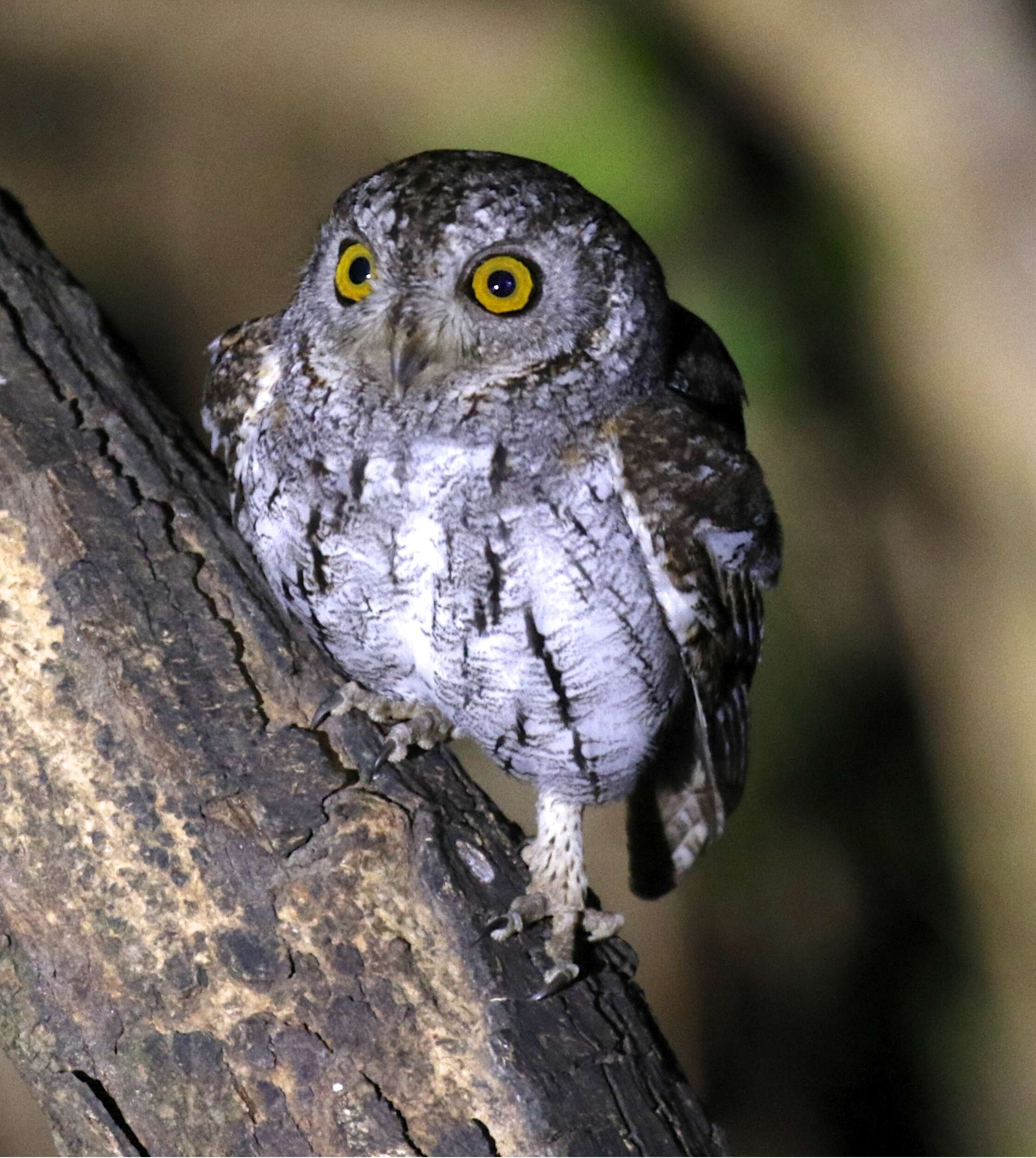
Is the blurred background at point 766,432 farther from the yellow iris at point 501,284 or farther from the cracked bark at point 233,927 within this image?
the cracked bark at point 233,927

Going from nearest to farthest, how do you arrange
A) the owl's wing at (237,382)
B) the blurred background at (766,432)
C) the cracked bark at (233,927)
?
1. the cracked bark at (233,927)
2. the owl's wing at (237,382)
3. the blurred background at (766,432)

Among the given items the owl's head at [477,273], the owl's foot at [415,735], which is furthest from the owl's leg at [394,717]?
the owl's head at [477,273]

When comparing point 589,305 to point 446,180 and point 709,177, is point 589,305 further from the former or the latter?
point 709,177

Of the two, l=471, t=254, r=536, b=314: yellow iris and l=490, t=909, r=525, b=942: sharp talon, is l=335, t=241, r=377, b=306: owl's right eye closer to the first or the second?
l=471, t=254, r=536, b=314: yellow iris

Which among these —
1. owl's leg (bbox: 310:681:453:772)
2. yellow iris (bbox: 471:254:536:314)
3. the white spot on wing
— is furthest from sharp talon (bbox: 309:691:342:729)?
yellow iris (bbox: 471:254:536:314)

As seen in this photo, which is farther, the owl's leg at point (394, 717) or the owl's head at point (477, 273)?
the owl's leg at point (394, 717)

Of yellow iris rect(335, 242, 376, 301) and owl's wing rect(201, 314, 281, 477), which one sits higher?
yellow iris rect(335, 242, 376, 301)

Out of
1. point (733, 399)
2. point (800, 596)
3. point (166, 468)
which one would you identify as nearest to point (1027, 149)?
point (733, 399)
